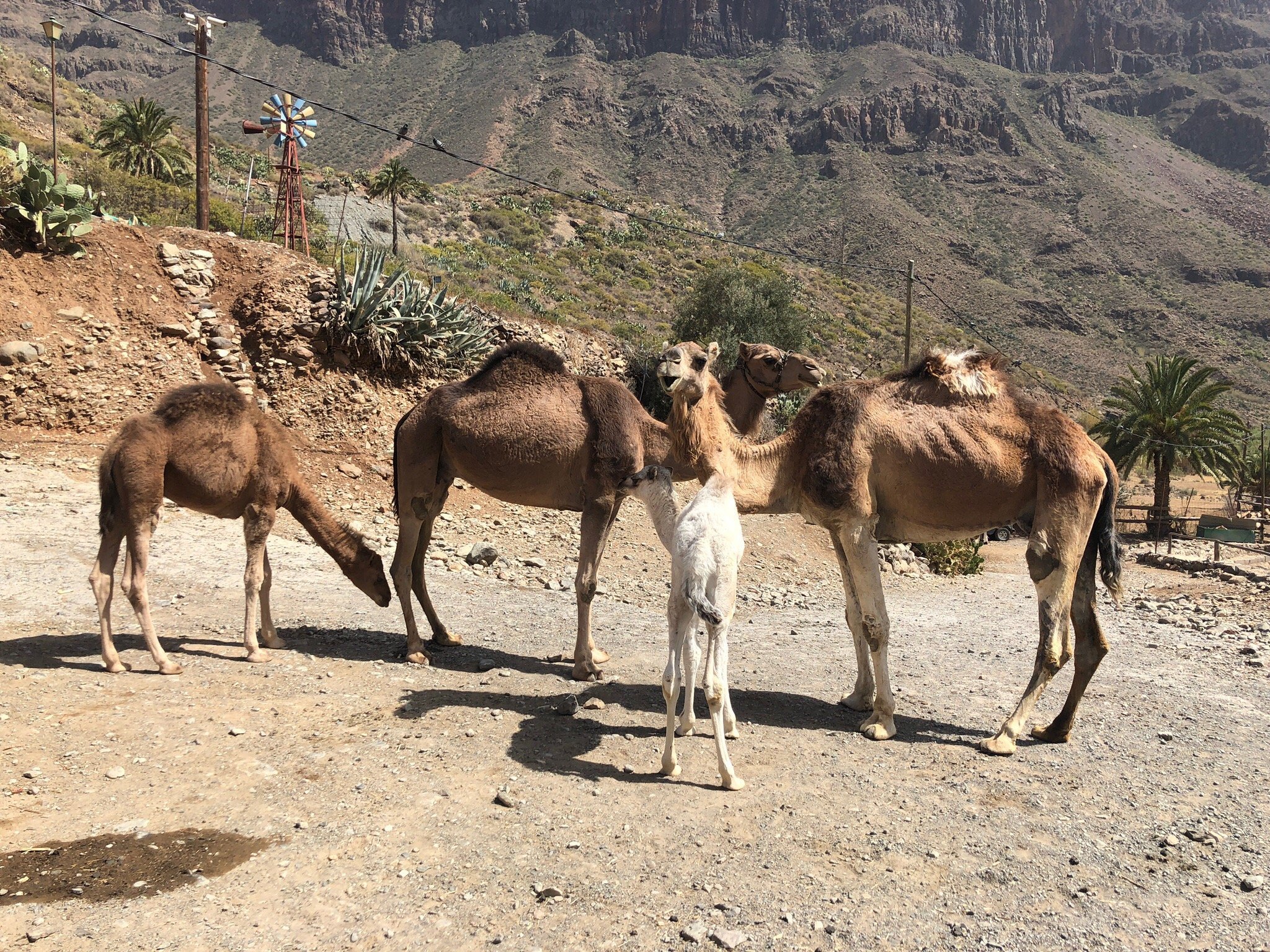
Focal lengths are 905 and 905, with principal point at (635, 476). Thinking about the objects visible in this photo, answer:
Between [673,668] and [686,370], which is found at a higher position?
[686,370]

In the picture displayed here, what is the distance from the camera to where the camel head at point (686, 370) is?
22.0 ft

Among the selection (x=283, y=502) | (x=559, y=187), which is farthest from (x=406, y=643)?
(x=559, y=187)

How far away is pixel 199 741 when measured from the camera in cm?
602

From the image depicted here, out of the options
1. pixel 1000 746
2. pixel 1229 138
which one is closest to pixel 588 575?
pixel 1000 746

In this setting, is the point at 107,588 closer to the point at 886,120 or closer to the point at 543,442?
the point at 543,442

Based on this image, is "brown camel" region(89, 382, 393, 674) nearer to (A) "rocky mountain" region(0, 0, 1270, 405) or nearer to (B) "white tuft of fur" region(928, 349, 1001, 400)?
(B) "white tuft of fur" region(928, 349, 1001, 400)

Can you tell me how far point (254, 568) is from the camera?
7887 millimetres

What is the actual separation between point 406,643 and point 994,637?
23.4 feet

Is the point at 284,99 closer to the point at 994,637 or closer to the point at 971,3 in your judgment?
the point at 994,637

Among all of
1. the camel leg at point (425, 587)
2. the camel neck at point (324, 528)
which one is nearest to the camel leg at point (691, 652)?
the camel leg at point (425, 587)

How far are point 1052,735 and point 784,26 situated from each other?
161 meters

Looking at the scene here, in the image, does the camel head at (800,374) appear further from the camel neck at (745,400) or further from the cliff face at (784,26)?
the cliff face at (784,26)

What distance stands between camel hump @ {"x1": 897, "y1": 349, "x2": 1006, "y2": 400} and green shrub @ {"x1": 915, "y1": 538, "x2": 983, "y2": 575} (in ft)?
34.4

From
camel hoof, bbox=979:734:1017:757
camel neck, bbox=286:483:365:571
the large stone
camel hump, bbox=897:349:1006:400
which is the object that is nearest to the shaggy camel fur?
camel hoof, bbox=979:734:1017:757
